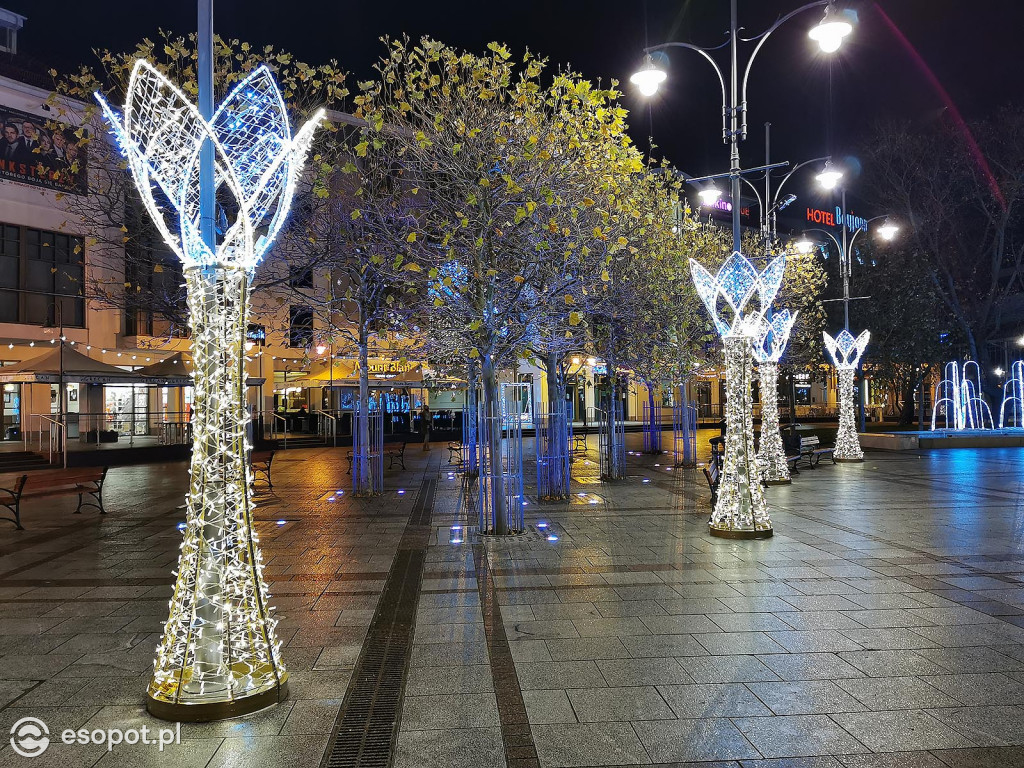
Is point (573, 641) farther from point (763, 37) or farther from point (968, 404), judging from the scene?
point (968, 404)

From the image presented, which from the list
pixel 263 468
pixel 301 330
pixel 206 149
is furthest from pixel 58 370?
pixel 206 149

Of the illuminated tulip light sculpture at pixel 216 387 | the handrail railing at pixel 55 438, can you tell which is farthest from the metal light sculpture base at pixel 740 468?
the handrail railing at pixel 55 438

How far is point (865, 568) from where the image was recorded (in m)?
7.64

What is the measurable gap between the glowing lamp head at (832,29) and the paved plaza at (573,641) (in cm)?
682

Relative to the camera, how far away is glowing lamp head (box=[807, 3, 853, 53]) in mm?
9555

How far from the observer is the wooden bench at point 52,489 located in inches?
413

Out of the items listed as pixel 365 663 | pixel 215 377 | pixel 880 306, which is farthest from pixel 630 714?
pixel 880 306

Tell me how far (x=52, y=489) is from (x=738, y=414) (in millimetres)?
13170

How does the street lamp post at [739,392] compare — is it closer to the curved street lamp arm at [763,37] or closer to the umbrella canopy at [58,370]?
the curved street lamp arm at [763,37]

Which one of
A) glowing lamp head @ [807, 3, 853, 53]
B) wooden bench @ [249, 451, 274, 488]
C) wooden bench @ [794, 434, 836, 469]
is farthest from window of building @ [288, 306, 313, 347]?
wooden bench @ [794, 434, 836, 469]

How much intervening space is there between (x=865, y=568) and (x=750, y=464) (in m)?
2.01

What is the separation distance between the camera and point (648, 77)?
10.5 metres

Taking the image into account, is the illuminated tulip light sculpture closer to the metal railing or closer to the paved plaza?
the paved plaza

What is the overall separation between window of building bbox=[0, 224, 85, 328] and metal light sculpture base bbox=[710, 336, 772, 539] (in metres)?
24.0
